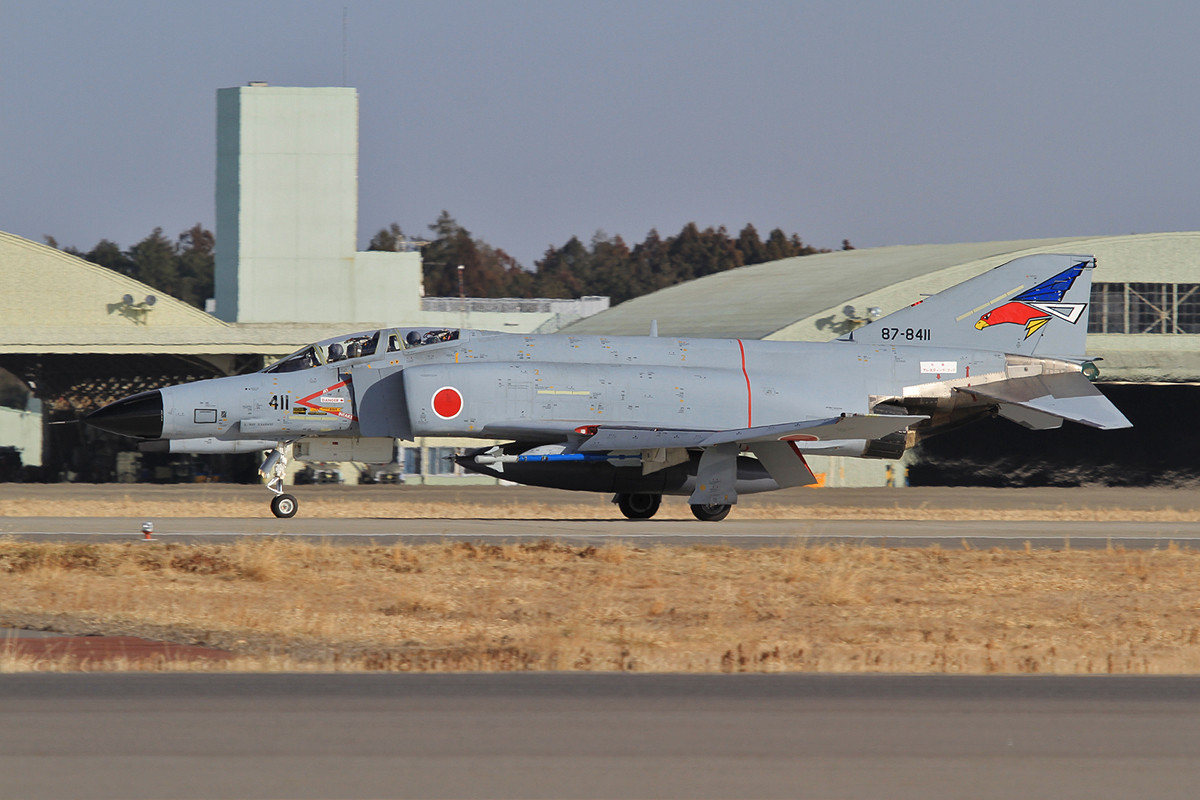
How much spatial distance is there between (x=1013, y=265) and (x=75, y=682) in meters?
18.7

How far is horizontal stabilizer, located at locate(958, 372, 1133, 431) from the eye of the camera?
21.0 meters

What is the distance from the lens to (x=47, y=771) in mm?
5211

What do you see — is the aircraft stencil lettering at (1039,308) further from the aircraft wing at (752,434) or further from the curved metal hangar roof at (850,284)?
the curved metal hangar roof at (850,284)

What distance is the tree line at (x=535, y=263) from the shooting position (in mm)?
102062

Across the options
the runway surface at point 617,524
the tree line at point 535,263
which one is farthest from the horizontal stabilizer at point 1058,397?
the tree line at point 535,263

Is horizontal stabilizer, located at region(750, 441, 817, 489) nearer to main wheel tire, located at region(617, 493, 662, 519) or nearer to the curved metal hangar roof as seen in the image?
main wheel tire, located at region(617, 493, 662, 519)

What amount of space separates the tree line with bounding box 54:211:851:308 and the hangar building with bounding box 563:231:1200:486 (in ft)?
205

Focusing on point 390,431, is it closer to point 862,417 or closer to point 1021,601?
point 862,417

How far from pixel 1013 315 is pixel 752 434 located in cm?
641

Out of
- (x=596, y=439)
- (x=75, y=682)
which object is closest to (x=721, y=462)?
(x=596, y=439)

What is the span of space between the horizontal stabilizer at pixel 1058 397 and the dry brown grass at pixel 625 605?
5.54m

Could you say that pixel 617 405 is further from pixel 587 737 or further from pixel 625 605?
pixel 587 737

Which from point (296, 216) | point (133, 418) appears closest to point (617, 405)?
point (133, 418)

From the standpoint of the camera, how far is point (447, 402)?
18.8 meters
